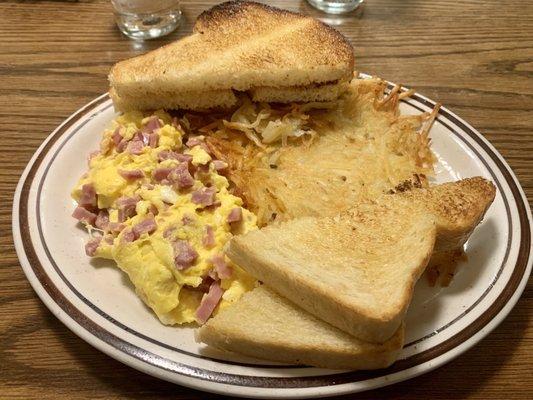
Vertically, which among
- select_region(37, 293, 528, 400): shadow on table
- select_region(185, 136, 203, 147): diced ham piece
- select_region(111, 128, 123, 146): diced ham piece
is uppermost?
select_region(185, 136, 203, 147): diced ham piece

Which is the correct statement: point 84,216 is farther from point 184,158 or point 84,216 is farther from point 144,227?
point 184,158

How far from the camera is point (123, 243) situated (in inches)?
72.9

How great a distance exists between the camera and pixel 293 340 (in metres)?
1.56

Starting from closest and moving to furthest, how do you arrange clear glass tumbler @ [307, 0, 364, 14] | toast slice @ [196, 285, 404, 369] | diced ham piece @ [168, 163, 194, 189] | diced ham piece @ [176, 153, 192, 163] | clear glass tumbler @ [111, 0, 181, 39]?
toast slice @ [196, 285, 404, 369] < diced ham piece @ [168, 163, 194, 189] < diced ham piece @ [176, 153, 192, 163] < clear glass tumbler @ [111, 0, 181, 39] < clear glass tumbler @ [307, 0, 364, 14]

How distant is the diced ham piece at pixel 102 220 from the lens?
2.06m

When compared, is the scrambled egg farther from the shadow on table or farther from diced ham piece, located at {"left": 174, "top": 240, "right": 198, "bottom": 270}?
the shadow on table

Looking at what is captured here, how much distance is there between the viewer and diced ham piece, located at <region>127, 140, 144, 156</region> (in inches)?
85.5

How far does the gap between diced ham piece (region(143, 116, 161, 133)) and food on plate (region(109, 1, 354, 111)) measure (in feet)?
0.60

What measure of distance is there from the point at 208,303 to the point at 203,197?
0.42m

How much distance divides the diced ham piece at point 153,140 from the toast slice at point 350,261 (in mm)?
670

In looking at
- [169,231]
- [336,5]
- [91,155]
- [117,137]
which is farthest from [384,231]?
[336,5]

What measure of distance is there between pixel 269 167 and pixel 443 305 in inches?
37.0

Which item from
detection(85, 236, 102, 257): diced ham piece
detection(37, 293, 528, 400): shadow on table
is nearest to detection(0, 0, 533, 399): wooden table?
detection(37, 293, 528, 400): shadow on table

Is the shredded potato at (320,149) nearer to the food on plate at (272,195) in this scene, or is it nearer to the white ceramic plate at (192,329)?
the food on plate at (272,195)
